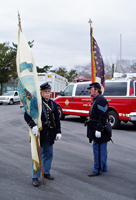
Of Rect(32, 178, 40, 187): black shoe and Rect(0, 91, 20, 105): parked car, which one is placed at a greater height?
Rect(0, 91, 20, 105): parked car

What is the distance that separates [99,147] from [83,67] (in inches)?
2388

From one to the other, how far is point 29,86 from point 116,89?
678 cm

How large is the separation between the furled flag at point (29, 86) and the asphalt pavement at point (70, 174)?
1.63 feet

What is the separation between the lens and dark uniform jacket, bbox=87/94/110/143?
182 inches

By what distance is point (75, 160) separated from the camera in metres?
5.68

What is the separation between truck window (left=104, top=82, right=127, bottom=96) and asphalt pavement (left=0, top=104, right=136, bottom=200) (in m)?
3.02

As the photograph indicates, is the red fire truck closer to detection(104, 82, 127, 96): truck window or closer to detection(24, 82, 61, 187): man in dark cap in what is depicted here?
detection(104, 82, 127, 96): truck window

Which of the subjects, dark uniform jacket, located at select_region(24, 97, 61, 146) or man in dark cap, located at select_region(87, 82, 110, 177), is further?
man in dark cap, located at select_region(87, 82, 110, 177)

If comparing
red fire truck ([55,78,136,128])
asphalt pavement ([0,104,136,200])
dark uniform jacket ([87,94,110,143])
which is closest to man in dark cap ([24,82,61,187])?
asphalt pavement ([0,104,136,200])

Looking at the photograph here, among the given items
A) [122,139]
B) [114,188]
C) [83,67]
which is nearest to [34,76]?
[114,188]

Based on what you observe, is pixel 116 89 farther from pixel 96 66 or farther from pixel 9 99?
pixel 9 99

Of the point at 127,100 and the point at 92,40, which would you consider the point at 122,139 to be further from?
the point at 92,40

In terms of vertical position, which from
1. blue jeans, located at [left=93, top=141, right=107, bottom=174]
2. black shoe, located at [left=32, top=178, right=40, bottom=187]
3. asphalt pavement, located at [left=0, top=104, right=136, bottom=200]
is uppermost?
blue jeans, located at [left=93, top=141, right=107, bottom=174]

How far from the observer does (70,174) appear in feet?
15.6
